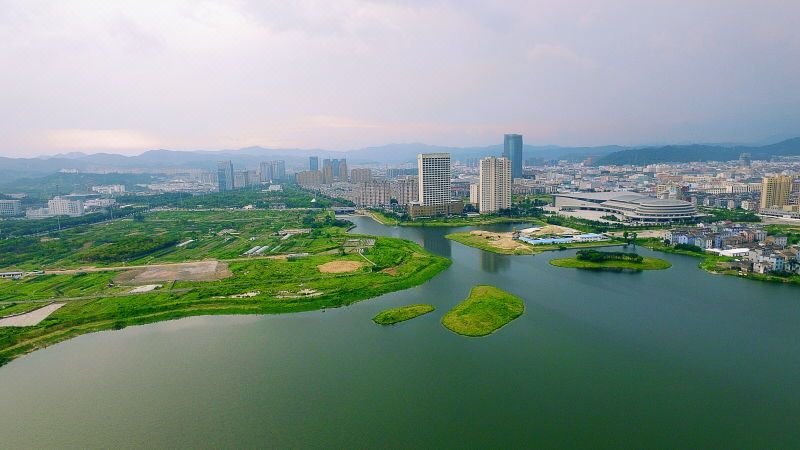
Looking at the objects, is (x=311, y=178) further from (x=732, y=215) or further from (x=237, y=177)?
(x=732, y=215)

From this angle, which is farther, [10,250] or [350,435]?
[10,250]

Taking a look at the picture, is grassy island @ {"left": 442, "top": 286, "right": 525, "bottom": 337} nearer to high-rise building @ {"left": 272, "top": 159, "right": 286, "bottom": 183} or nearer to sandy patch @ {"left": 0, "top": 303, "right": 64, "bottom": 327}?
sandy patch @ {"left": 0, "top": 303, "right": 64, "bottom": 327}

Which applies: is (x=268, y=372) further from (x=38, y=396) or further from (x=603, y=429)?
(x=603, y=429)

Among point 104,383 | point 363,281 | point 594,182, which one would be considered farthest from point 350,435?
point 594,182

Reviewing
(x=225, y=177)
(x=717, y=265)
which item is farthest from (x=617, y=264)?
(x=225, y=177)

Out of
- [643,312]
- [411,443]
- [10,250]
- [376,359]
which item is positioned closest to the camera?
[411,443]

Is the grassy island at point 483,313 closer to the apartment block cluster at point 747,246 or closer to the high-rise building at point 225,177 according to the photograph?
the apartment block cluster at point 747,246
